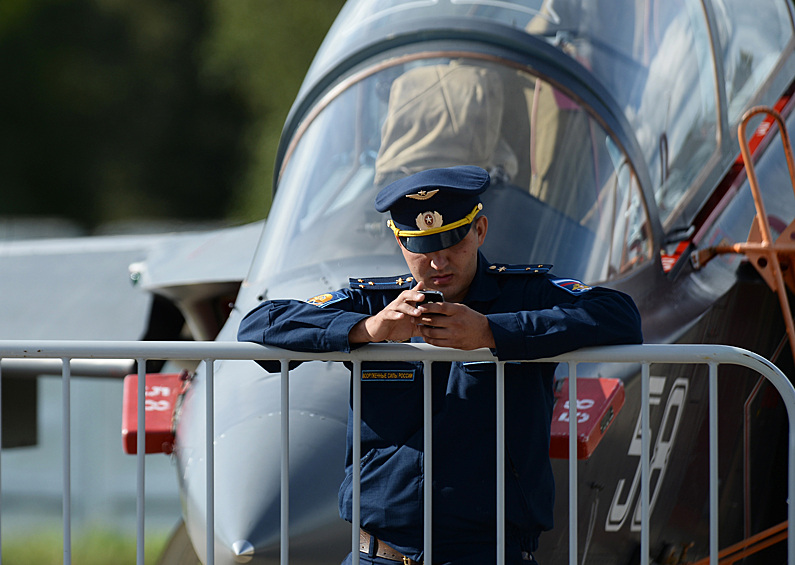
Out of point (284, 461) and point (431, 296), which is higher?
point (431, 296)

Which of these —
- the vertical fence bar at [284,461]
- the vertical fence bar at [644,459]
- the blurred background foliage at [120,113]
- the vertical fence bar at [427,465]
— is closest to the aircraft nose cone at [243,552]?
the vertical fence bar at [284,461]

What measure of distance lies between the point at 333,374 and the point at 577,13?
2087 millimetres

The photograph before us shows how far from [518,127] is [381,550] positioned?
197cm

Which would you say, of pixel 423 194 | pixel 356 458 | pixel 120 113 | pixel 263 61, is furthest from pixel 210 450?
pixel 120 113

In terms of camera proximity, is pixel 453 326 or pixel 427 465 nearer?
pixel 453 326

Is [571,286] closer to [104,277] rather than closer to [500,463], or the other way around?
[500,463]

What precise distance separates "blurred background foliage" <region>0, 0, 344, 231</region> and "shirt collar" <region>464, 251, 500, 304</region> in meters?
27.0

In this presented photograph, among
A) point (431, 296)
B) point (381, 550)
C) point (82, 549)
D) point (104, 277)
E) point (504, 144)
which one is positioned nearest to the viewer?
point (431, 296)

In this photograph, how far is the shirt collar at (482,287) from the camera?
259 centimetres

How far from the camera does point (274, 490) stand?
9.24 feet

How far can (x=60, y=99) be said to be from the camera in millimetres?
32344

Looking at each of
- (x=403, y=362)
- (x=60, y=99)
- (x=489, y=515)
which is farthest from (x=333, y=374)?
(x=60, y=99)

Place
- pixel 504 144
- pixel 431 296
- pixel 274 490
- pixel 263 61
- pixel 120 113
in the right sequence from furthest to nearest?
pixel 120 113 → pixel 263 61 → pixel 504 144 → pixel 274 490 → pixel 431 296

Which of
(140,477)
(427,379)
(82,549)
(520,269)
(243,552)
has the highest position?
(520,269)
